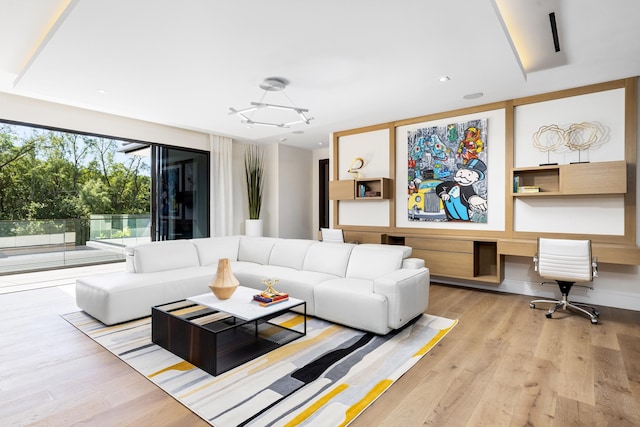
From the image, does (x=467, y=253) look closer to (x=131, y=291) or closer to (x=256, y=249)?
(x=256, y=249)

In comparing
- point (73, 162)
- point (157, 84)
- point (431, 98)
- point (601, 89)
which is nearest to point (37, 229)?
point (73, 162)

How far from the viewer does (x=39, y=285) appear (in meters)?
4.77

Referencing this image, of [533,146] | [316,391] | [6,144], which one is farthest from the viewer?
[6,144]

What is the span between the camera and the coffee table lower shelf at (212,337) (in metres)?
2.34

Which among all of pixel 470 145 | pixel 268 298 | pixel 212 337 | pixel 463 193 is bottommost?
pixel 212 337

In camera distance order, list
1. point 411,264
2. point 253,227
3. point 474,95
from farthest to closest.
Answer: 1. point 253,227
2. point 474,95
3. point 411,264

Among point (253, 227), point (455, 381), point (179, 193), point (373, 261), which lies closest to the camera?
→ point (455, 381)

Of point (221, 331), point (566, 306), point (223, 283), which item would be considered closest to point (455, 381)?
point (221, 331)

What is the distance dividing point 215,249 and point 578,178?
465 centimetres

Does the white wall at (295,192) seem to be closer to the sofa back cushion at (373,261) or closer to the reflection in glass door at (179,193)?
the reflection in glass door at (179,193)

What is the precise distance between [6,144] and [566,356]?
776cm

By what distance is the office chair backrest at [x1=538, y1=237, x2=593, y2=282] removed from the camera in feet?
11.1

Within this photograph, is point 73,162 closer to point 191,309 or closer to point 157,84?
point 157,84

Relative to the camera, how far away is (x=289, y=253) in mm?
4348
